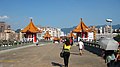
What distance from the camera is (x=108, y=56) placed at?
1197 cm

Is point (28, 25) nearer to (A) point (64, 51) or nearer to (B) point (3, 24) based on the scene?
(A) point (64, 51)


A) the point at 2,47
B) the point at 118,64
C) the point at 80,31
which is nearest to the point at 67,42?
the point at 118,64

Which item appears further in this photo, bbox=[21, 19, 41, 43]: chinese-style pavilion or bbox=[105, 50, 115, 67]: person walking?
bbox=[21, 19, 41, 43]: chinese-style pavilion

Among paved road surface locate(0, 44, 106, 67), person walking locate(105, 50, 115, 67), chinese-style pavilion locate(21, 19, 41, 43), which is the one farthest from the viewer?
chinese-style pavilion locate(21, 19, 41, 43)

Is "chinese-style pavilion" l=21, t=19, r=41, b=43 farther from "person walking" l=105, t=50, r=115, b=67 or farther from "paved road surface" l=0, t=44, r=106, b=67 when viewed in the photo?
"person walking" l=105, t=50, r=115, b=67

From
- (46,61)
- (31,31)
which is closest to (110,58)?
(46,61)

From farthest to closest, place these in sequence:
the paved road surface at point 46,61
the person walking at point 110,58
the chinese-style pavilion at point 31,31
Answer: the chinese-style pavilion at point 31,31 → the paved road surface at point 46,61 → the person walking at point 110,58

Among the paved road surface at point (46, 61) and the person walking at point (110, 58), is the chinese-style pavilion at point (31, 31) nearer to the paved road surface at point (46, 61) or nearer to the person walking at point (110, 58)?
the paved road surface at point (46, 61)

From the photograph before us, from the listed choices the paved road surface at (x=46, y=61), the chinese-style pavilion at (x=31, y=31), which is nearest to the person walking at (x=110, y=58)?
the paved road surface at (x=46, y=61)

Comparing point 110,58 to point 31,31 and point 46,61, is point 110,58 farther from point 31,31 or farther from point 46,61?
point 31,31

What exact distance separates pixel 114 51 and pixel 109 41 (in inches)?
21.5

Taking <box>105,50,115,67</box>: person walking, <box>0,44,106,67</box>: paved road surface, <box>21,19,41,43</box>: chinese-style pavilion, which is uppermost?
<box>21,19,41,43</box>: chinese-style pavilion

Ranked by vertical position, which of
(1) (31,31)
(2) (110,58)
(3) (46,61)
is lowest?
(3) (46,61)

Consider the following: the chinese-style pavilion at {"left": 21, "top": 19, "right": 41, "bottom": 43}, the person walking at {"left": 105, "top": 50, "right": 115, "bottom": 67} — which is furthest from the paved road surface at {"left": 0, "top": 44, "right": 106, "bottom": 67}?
the chinese-style pavilion at {"left": 21, "top": 19, "right": 41, "bottom": 43}
